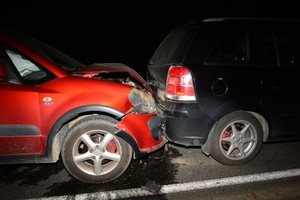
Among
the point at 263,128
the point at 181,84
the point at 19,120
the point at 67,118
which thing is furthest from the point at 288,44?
the point at 19,120

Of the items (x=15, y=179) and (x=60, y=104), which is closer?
(x=60, y=104)

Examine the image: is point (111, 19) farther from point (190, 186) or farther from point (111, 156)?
point (190, 186)

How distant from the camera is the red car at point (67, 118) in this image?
2.60 meters

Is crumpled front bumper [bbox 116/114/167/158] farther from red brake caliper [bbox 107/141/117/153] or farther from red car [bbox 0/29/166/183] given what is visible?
red brake caliper [bbox 107/141/117/153]

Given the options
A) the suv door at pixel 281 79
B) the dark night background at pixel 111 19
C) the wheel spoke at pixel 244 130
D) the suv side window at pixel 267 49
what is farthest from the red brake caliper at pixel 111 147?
the dark night background at pixel 111 19

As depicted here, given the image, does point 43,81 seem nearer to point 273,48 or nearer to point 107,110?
point 107,110

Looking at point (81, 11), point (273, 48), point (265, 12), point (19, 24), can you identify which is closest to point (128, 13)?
point (81, 11)

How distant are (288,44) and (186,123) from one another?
1.68m

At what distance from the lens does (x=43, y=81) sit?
2.66 meters

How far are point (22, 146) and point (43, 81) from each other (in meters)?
0.76

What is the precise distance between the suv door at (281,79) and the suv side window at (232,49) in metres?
0.21

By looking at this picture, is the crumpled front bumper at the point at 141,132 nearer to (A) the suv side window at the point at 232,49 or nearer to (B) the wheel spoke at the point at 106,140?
(B) the wheel spoke at the point at 106,140

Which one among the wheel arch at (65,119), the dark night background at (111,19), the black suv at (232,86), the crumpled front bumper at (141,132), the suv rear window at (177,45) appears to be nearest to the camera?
the wheel arch at (65,119)

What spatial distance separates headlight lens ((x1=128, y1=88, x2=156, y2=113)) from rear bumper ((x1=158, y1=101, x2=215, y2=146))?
0.20 meters
